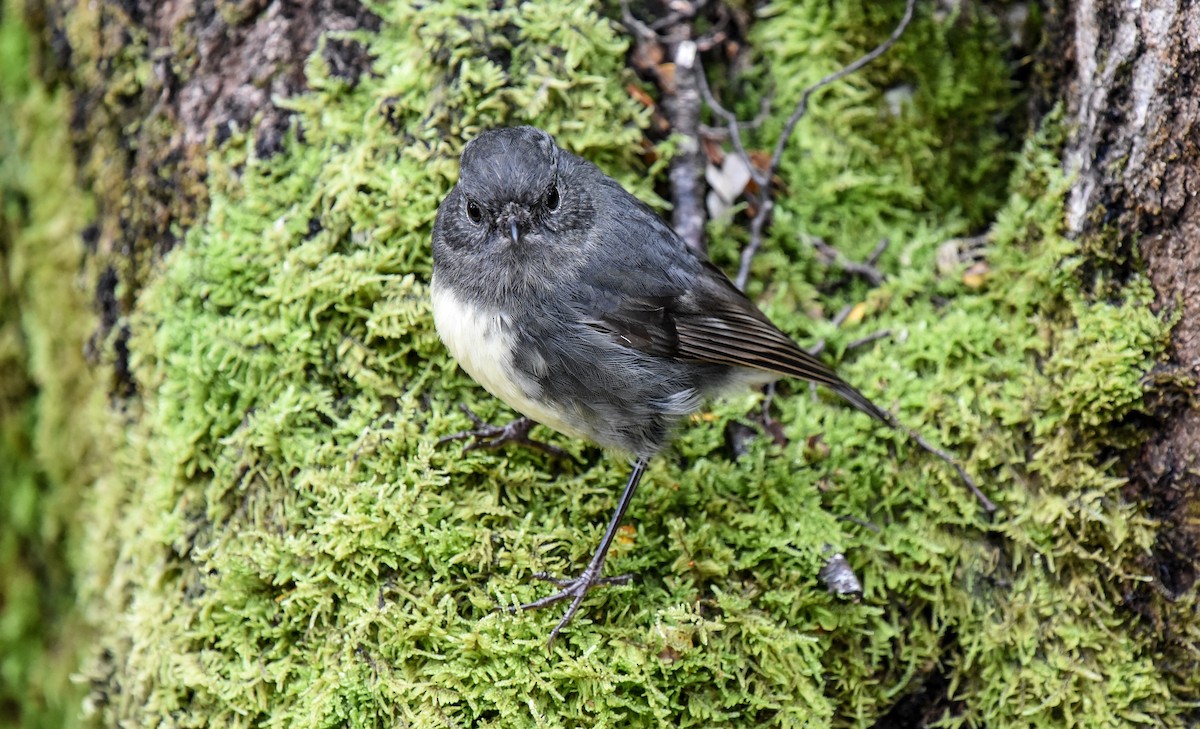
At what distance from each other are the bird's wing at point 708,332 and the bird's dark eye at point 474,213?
1.61ft

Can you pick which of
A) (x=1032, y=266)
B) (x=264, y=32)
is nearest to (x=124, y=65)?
(x=264, y=32)

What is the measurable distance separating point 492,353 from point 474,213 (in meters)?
0.48

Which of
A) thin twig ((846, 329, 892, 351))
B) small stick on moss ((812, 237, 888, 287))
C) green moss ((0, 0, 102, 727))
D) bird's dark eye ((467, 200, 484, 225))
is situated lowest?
green moss ((0, 0, 102, 727))

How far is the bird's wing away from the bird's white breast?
34cm

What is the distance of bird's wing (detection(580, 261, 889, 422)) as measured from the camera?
3270 mm

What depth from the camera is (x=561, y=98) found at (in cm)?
380

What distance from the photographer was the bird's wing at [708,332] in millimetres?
3270

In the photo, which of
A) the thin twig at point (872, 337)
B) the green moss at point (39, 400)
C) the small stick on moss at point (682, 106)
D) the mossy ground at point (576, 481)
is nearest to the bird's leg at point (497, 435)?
the mossy ground at point (576, 481)

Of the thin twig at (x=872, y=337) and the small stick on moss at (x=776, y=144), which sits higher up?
the small stick on moss at (x=776, y=144)

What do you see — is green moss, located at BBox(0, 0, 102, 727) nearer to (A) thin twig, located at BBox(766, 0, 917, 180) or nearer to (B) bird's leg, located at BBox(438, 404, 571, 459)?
(B) bird's leg, located at BBox(438, 404, 571, 459)

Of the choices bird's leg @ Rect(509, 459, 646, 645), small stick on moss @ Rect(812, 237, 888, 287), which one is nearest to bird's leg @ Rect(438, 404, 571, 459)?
bird's leg @ Rect(509, 459, 646, 645)

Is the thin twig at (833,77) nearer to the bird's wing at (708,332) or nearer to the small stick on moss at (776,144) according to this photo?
the small stick on moss at (776,144)

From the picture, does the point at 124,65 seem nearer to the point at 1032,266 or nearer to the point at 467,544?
the point at 467,544

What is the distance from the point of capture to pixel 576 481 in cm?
339
